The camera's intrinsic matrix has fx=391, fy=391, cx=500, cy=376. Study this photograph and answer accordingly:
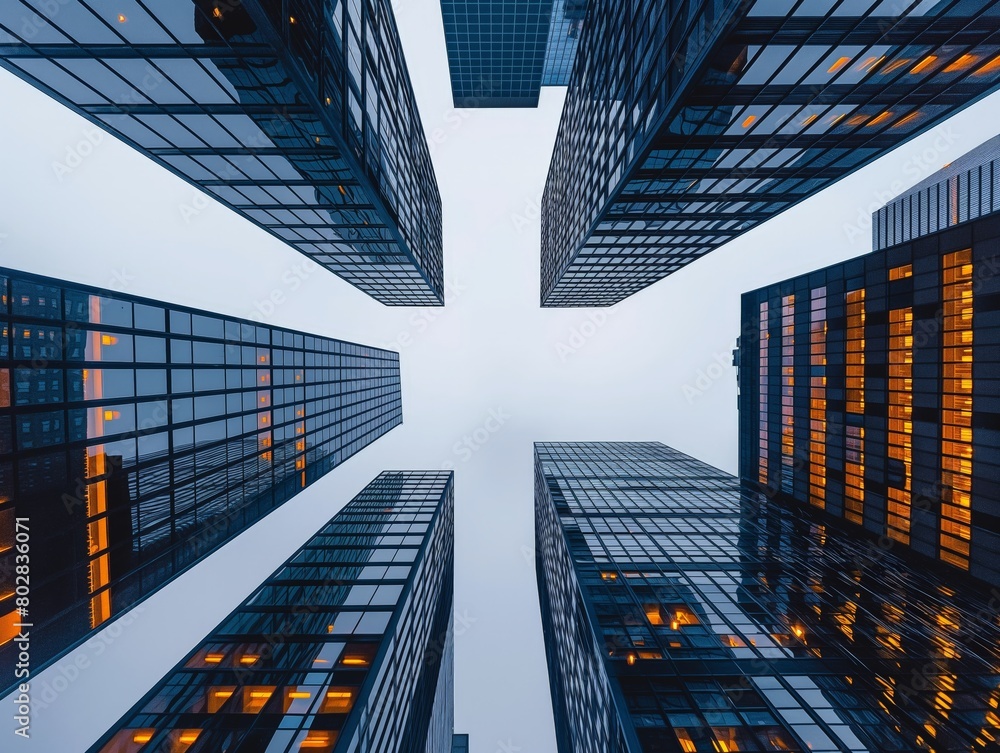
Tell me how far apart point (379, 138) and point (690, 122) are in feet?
64.2

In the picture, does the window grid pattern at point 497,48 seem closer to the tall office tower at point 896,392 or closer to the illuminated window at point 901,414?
the tall office tower at point 896,392

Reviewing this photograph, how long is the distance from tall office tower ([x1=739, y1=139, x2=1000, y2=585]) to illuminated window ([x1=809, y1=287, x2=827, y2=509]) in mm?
96

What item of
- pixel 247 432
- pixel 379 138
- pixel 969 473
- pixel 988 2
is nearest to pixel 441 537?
pixel 247 432

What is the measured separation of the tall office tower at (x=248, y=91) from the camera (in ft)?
42.1

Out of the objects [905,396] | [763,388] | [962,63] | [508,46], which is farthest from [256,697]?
[508,46]

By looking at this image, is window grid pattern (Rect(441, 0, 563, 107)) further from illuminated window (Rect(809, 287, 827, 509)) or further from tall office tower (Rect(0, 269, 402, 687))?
tall office tower (Rect(0, 269, 402, 687))

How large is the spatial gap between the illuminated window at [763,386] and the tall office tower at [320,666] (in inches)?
1350

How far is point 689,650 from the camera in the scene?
2133cm

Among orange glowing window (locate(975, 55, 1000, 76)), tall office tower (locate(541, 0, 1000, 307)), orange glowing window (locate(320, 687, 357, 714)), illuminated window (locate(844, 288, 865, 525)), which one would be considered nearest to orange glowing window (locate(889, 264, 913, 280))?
illuminated window (locate(844, 288, 865, 525))

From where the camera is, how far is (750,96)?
17.8m

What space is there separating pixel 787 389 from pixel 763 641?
22.8m

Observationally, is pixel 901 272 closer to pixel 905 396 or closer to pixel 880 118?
pixel 905 396

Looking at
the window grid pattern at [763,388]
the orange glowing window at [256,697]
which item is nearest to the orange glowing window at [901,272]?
the window grid pattern at [763,388]

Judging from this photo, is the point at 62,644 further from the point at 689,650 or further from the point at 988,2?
the point at 988,2
